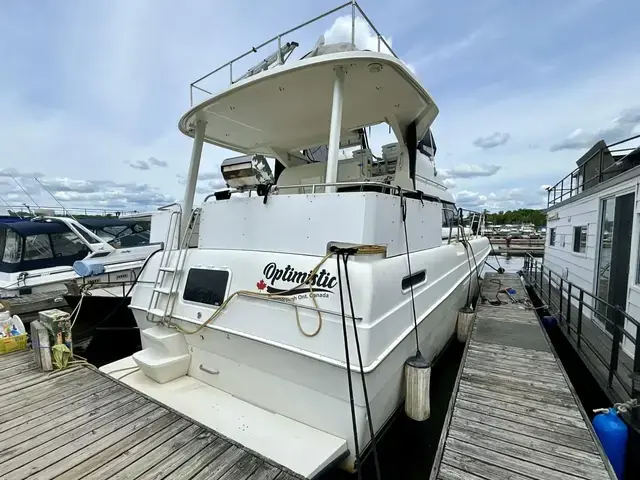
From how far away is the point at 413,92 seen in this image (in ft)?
12.8

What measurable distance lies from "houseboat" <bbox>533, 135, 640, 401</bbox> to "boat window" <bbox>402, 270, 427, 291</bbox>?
1.95 m

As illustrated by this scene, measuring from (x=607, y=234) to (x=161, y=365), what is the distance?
7.26 m

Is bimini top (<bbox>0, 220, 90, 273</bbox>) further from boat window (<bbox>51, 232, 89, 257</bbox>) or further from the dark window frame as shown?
the dark window frame

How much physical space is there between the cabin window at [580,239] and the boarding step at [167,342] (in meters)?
7.74

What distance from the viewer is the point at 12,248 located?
7277 millimetres

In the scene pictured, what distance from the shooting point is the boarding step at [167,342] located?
3.72 meters

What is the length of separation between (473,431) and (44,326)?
4771 millimetres

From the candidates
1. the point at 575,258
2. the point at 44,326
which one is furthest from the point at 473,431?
the point at 575,258

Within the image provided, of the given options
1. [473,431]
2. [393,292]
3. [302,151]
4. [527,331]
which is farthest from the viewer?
[302,151]

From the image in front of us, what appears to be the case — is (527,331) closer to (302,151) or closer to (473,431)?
(473,431)

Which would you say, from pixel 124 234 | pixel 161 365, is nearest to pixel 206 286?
pixel 161 365

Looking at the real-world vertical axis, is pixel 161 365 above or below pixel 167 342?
below

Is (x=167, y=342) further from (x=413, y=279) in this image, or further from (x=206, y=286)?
(x=413, y=279)

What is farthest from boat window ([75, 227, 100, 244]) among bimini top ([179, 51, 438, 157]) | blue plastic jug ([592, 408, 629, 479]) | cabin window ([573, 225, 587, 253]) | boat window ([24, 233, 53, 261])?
cabin window ([573, 225, 587, 253])
